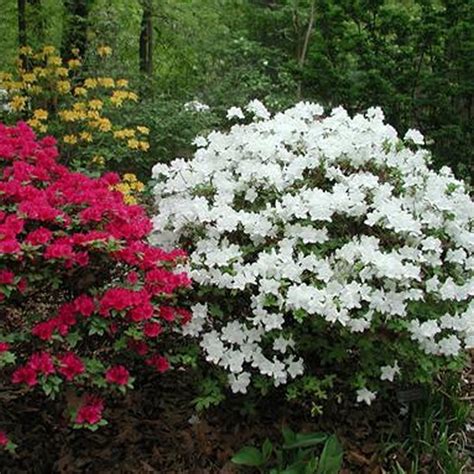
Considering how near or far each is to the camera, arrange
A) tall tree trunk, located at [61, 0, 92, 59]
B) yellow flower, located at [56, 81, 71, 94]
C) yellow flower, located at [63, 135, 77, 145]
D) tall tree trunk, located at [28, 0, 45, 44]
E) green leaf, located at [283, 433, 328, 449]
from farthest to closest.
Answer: tall tree trunk, located at [28, 0, 45, 44] < tall tree trunk, located at [61, 0, 92, 59] < yellow flower, located at [56, 81, 71, 94] < yellow flower, located at [63, 135, 77, 145] < green leaf, located at [283, 433, 328, 449]

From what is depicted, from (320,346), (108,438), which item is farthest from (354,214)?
(108,438)

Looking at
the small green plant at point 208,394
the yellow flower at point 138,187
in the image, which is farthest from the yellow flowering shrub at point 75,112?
the small green plant at point 208,394

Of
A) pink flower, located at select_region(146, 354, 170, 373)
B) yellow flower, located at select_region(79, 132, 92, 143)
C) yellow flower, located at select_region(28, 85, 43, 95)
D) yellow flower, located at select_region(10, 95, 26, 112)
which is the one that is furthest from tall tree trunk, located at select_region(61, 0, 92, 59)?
pink flower, located at select_region(146, 354, 170, 373)

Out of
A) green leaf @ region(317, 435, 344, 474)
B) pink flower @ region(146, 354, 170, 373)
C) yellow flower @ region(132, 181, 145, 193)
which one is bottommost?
yellow flower @ region(132, 181, 145, 193)

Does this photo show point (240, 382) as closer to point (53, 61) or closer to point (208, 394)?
point (208, 394)

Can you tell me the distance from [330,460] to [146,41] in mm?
7903

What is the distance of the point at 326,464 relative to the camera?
293cm

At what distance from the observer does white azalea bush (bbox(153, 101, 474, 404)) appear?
2.93m

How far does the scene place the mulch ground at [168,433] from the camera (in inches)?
121

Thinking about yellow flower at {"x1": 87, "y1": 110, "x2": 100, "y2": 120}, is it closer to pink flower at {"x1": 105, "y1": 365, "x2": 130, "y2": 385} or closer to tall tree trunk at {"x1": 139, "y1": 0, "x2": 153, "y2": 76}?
tall tree trunk at {"x1": 139, "y1": 0, "x2": 153, "y2": 76}

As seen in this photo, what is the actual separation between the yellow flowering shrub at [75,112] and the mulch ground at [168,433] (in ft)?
8.96

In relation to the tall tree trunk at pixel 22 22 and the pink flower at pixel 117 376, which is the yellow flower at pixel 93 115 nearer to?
the tall tree trunk at pixel 22 22

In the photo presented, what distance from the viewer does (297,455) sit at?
10.1 ft

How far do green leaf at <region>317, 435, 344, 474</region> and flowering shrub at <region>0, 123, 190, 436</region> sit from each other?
742 millimetres
